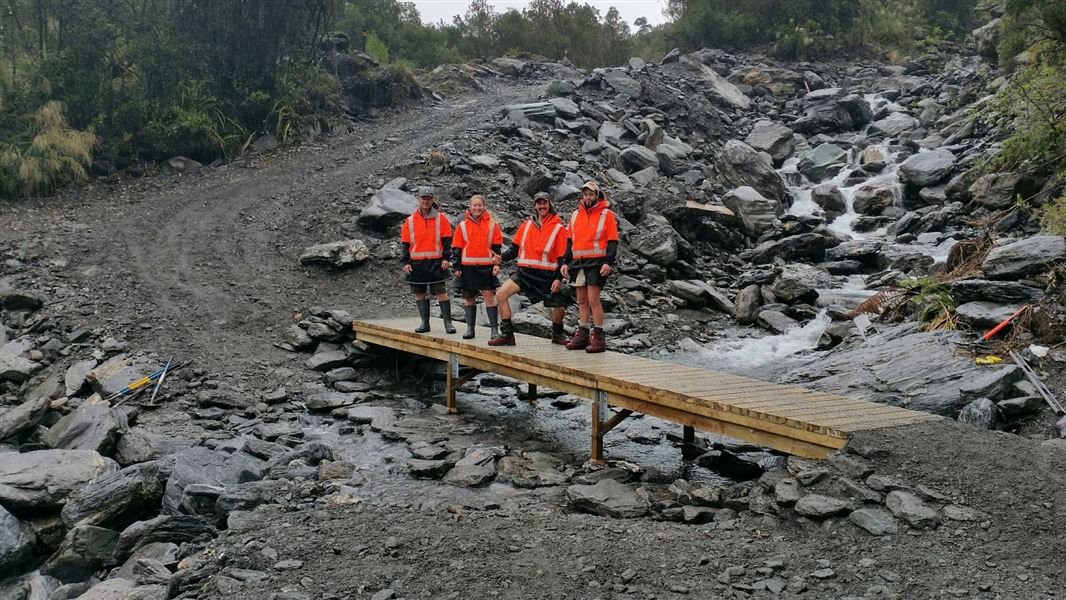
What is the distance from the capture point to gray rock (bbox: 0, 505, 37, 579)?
646 centimetres

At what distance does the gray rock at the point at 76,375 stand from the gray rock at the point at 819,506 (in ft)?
31.1

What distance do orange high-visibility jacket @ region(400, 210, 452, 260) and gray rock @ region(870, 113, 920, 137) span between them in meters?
20.5

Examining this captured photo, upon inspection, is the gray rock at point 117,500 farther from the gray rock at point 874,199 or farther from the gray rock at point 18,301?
the gray rock at point 874,199

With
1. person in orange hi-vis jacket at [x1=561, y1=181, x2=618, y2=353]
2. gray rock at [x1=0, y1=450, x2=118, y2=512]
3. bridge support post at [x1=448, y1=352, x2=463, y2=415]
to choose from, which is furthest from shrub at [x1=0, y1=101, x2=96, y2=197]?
person in orange hi-vis jacket at [x1=561, y1=181, x2=618, y2=353]

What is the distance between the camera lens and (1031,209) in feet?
45.0

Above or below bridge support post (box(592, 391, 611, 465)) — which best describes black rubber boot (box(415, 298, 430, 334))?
above

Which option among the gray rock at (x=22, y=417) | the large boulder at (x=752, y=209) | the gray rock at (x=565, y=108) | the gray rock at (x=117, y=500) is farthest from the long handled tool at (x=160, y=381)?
the gray rock at (x=565, y=108)

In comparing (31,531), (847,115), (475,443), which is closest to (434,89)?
(847,115)

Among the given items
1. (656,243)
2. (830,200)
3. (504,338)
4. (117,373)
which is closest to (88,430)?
(117,373)

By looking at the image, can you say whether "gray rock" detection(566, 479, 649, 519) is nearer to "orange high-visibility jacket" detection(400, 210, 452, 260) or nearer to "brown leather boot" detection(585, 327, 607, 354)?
"brown leather boot" detection(585, 327, 607, 354)

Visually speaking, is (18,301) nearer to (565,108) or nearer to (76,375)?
(76,375)

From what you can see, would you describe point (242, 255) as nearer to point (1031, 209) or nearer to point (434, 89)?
point (1031, 209)

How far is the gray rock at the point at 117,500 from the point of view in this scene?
6.70m

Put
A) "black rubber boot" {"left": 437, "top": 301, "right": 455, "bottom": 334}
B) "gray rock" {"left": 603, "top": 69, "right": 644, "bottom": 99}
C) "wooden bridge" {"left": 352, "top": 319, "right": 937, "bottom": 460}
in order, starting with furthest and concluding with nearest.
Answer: "gray rock" {"left": 603, "top": 69, "right": 644, "bottom": 99} → "black rubber boot" {"left": 437, "top": 301, "right": 455, "bottom": 334} → "wooden bridge" {"left": 352, "top": 319, "right": 937, "bottom": 460}
